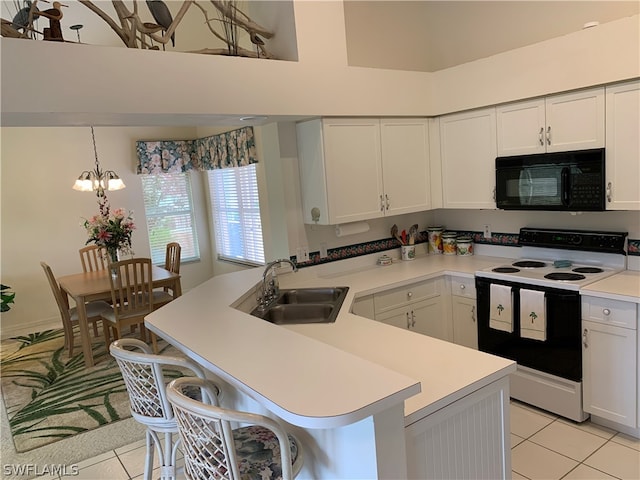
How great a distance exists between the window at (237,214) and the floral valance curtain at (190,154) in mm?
222

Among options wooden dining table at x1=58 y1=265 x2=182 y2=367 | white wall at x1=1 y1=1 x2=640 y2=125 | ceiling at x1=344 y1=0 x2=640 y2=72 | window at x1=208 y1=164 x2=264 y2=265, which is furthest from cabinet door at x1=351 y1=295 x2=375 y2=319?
window at x1=208 y1=164 x2=264 y2=265

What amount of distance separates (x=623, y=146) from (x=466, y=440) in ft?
6.70

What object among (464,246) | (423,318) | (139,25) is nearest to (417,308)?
(423,318)

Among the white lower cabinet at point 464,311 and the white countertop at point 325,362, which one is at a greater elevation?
the white countertop at point 325,362

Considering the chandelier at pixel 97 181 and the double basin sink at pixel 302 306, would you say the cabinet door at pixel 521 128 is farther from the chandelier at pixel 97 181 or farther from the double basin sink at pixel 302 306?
the chandelier at pixel 97 181

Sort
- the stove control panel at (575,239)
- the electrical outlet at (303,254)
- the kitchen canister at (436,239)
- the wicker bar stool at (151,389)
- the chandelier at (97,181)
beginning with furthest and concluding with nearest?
the chandelier at (97,181)
the kitchen canister at (436,239)
the electrical outlet at (303,254)
the stove control panel at (575,239)
the wicker bar stool at (151,389)

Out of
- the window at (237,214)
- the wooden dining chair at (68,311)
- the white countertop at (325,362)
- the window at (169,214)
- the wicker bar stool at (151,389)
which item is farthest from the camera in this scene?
the window at (169,214)

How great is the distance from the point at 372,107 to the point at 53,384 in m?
3.64

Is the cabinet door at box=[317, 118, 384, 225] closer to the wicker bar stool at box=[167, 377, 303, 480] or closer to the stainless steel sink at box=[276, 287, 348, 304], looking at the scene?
the stainless steel sink at box=[276, 287, 348, 304]

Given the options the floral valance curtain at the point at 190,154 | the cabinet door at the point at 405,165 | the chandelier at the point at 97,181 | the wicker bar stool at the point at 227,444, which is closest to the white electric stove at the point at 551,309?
the cabinet door at the point at 405,165

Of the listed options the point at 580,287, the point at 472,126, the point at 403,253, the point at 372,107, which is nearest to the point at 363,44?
the point at 372,107

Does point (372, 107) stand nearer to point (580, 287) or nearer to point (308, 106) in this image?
point (308, 106)

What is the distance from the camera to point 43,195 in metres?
5.91
